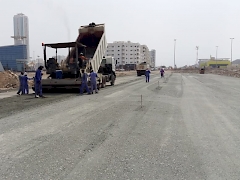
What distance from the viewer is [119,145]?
4.89 metres

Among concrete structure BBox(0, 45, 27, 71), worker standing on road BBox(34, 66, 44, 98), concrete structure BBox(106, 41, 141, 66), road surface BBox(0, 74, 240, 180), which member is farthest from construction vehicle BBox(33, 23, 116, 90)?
concrete structure BBox(106, 41, 141, 66)

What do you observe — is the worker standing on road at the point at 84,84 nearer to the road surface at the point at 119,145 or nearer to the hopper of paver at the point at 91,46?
the hopper of paver at the point at 91,46

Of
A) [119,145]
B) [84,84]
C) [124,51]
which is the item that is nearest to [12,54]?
[124,51]

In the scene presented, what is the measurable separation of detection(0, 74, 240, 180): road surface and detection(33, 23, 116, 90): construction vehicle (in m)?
6.23

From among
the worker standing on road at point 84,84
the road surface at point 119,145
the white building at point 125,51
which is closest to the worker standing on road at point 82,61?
the worker standing on road at point 84,84

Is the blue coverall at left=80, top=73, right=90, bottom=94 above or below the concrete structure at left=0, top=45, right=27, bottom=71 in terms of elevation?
below

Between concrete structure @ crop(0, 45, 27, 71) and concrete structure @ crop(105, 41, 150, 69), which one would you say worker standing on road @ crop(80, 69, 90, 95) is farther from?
concrete structure @ crop(105, 41, 150, 69)

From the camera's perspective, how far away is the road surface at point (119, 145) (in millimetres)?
3707

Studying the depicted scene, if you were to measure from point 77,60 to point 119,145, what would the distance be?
1054cm

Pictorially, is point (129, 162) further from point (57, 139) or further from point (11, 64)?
point (11, 64)

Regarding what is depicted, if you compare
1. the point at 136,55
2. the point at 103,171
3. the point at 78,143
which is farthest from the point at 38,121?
the point at 136,55

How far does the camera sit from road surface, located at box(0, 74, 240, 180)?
3707 millimetres

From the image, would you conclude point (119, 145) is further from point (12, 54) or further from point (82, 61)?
point (12, 54)

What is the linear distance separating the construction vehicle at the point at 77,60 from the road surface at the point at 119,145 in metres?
6.23
